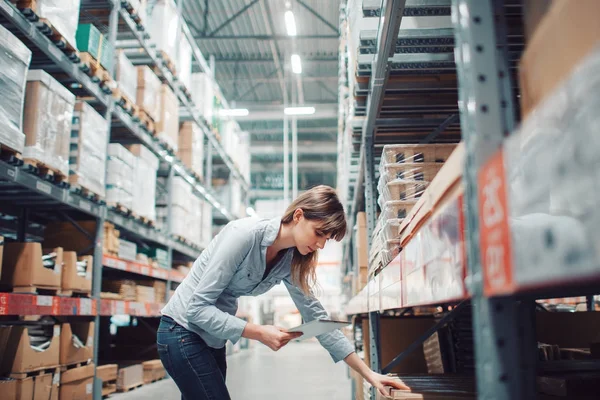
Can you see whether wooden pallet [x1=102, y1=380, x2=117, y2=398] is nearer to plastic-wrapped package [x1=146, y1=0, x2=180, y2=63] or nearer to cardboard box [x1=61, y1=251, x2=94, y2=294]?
cardboard box [x1=61, y1=251, x2=94, y2=294]

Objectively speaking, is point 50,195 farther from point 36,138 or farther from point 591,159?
point 591,159

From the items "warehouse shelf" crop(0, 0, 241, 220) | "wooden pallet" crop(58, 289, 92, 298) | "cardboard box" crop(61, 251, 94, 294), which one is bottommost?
"wooden pallet" crop(58, 289, 92, 298)

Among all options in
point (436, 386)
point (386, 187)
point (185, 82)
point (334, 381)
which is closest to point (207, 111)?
point (185, 82)

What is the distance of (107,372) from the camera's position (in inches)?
247

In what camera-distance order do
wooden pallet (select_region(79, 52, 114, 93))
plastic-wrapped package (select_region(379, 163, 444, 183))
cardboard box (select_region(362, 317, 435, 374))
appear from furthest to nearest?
wooden pallet (select_region(79, 52, 114, 93))
cardboard box (select_region(362, 317, 435, 374))
plastic-wrapped package (select_region(379, 163, 444, 183))

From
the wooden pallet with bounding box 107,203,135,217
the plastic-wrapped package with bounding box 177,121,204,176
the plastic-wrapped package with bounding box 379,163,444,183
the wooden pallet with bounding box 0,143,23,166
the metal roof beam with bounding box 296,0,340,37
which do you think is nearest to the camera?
the plastic-wrapped package with bounding box 379,163,444,183

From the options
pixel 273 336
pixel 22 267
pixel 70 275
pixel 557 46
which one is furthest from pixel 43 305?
pixel 557 46

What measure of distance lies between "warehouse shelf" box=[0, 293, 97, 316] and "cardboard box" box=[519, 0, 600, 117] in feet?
12.9

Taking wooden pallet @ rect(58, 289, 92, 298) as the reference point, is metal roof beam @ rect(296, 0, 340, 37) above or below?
above

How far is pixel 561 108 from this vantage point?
92cm

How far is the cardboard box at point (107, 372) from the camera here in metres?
6.11

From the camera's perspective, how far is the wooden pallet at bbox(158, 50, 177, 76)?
25.4 ft

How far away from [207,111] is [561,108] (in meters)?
10.0

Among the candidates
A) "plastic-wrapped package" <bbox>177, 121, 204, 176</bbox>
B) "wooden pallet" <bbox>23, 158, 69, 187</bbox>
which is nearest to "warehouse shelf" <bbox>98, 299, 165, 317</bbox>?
"wooden pallet" <bbox>23, 158, 69, 187</bbox>
